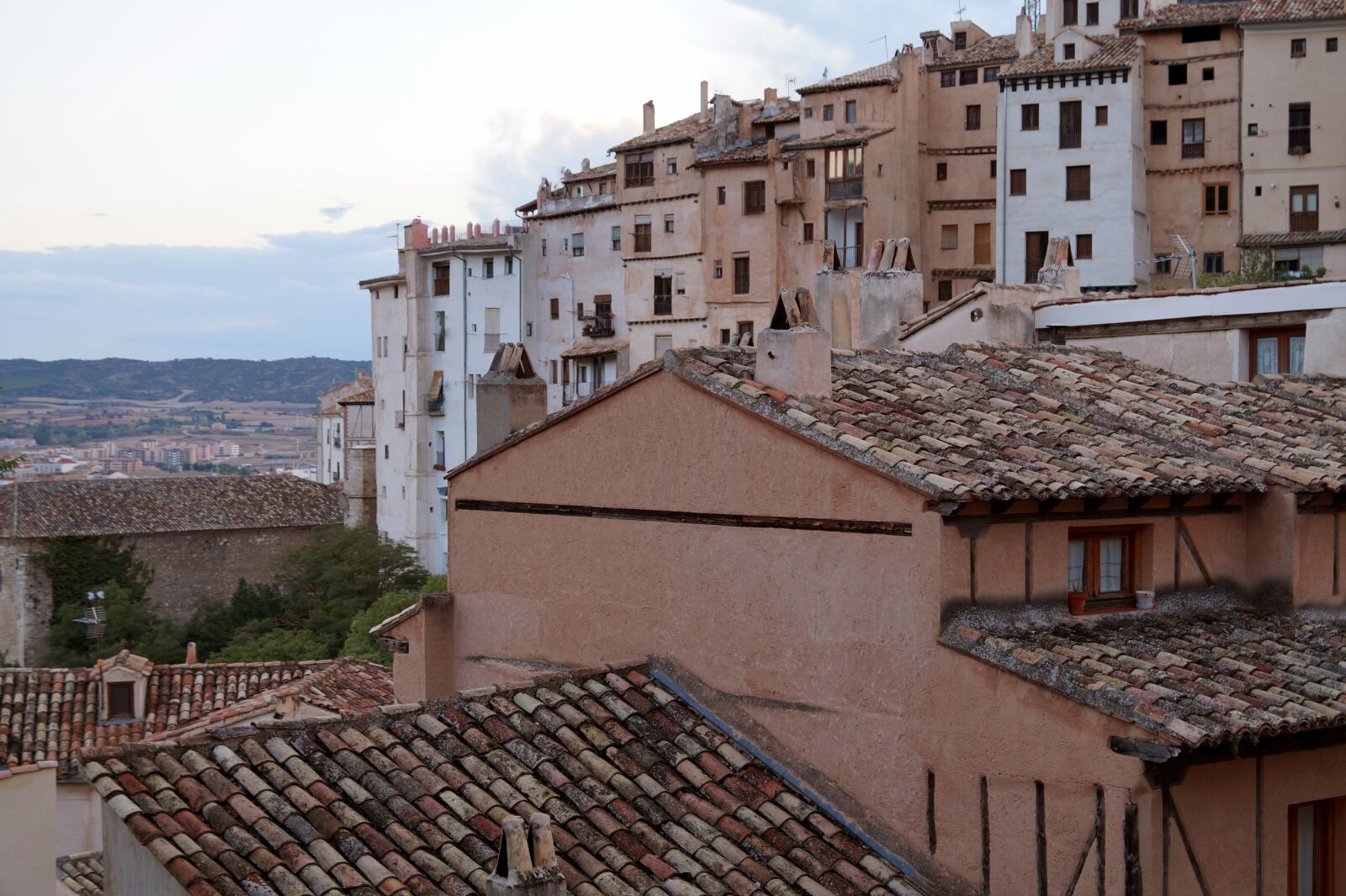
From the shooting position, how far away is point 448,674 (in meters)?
13.4

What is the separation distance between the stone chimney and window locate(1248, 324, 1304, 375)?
24.9ft

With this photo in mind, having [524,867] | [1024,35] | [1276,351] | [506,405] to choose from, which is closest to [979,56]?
[1024,35]

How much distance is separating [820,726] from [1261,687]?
2.83 metres

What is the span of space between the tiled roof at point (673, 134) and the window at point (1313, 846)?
5119 cm

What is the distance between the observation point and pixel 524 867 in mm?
7262

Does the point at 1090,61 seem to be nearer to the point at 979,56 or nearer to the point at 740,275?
the point at 979,56

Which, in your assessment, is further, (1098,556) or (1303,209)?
(1303,209)

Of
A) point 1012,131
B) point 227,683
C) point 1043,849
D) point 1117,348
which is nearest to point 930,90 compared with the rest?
point 1012,131

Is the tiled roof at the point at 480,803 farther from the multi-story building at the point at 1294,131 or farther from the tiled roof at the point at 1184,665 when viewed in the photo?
the multi-story building at the point at 1294,131

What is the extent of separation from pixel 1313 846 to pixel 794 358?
193 inches

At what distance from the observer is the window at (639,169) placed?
6081cm

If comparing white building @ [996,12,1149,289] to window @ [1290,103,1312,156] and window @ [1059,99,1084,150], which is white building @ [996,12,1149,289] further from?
window @ [1290,103,1312,156]

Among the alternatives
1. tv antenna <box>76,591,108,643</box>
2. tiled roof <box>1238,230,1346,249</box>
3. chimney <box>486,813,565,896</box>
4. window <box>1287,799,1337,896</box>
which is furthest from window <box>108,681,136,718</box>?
tiled roof <box>1238,230,1346,249</box>

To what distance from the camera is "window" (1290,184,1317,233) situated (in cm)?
5244
